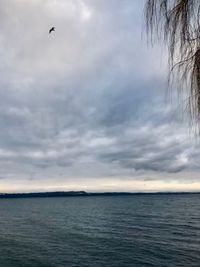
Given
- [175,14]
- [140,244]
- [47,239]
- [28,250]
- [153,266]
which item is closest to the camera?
[175,14]

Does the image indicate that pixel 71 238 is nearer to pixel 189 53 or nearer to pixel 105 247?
pixel 105 247

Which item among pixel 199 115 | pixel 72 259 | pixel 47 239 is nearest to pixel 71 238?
pixel 47 239

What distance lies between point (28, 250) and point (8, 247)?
462cm

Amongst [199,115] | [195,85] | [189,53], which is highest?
[189,53]

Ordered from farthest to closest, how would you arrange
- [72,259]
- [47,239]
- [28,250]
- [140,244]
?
[47,239] < [140,244] < [28,250] < [72,259]

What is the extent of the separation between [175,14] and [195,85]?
0.77 m

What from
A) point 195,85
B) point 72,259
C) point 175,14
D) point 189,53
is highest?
point 175,14

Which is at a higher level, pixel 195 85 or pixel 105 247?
pixel 195 85

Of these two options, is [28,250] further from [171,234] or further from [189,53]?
[189,53]

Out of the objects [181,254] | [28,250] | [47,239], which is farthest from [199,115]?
[47,239]

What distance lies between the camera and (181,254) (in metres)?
41.4

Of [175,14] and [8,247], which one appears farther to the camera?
[8,247]

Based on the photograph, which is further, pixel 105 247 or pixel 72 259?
pixel 105 247

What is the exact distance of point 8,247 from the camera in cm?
4734
